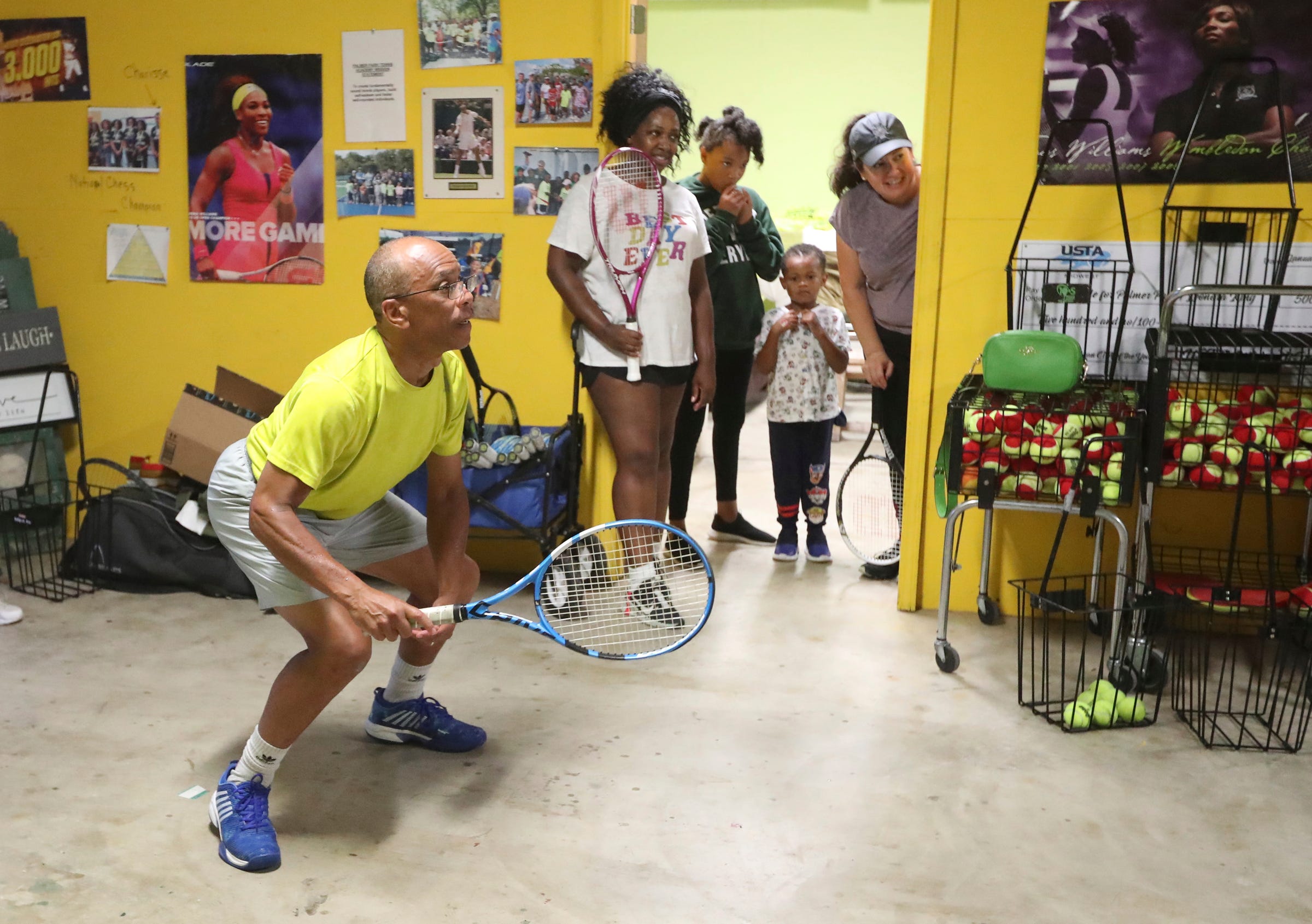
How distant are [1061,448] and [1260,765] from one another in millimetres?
939

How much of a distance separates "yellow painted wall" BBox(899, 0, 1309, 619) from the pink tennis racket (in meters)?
0.88

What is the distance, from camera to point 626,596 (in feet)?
10.5

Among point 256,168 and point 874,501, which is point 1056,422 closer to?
point 874,501

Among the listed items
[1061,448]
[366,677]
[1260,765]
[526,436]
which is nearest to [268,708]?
[366,677]

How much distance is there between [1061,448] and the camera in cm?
331

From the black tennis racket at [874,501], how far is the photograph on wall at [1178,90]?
3.73ft

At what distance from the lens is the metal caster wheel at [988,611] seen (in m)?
3.93

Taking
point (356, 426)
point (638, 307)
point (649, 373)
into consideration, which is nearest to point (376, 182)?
point (638, 307)

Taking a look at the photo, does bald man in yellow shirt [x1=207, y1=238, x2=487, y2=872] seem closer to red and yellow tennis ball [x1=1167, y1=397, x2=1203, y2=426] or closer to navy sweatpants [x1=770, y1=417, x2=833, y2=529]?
red and yellow tennis ball [x1=1167, y1=397, x2=1203, y2=426]

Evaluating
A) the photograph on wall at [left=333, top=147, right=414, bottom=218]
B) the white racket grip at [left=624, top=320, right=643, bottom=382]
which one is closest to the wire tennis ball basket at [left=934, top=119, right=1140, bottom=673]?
the white racket grip at [left=624, top=320, right=643, bottom=382]

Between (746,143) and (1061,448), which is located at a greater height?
(746,143)

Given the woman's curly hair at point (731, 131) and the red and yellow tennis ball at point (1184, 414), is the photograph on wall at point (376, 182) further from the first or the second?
the red and yellow tennis ball at point (1184, 414)

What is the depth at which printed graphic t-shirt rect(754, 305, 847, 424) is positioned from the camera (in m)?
4.52

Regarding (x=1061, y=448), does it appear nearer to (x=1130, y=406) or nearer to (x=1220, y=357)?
(x=1130, y=406)
